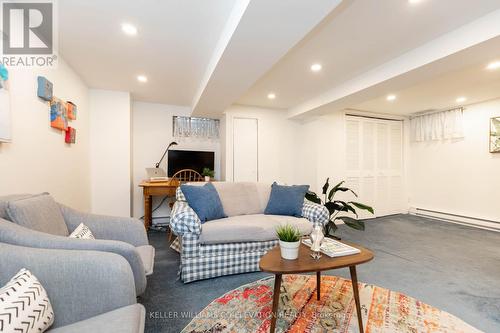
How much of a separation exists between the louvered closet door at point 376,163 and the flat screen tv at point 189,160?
2.86 m

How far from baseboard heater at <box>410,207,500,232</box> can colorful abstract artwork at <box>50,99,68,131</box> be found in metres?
6.70

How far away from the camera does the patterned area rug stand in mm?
1503

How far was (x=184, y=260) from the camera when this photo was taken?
6.86ft

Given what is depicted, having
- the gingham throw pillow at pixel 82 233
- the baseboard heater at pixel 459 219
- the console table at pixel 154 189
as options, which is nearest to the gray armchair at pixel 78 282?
the gingham throw pillow at pixel 82 233

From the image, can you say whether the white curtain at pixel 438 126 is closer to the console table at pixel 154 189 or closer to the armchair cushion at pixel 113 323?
the console table at pixel 154 189

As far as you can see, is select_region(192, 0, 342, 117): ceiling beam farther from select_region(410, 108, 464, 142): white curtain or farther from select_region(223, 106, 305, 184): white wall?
select_region(410, 108, 464, 142): white curtain

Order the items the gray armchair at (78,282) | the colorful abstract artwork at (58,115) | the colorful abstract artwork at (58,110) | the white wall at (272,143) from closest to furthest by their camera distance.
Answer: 1. the gray armchair at (78,282)
2. the colorful abstract artwork at (58,110)
3. the colorful abstract artwork at (58,115)
4. the white wall at (272,143)

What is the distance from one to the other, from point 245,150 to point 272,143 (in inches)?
24.5

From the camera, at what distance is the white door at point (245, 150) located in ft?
14.4

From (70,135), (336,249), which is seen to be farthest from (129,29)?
(336,249)

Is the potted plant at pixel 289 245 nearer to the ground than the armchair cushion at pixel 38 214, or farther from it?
nearer to the ground

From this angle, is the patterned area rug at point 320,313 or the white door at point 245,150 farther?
the white door at point 245,150

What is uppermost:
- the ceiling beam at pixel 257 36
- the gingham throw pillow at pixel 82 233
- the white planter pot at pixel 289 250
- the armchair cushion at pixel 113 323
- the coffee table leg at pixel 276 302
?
the ceiling beam at pixel 257 36

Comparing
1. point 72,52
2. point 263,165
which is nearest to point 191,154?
point 263,165
